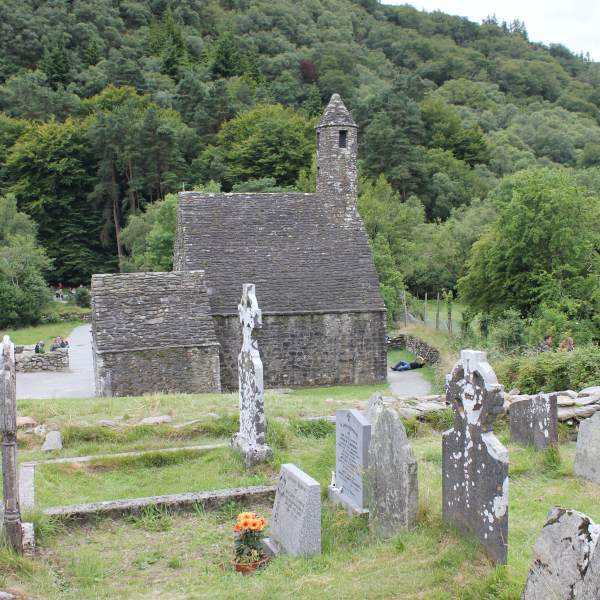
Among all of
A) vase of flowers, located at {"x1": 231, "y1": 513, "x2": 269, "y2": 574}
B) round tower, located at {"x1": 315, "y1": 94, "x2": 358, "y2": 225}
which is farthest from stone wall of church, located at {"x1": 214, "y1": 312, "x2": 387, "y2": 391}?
vase of flowers, located at {"x1": 231, "y1": 513, "x2": 269, "y2": 574}

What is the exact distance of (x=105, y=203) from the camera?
203ft

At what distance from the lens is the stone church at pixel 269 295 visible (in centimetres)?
1856

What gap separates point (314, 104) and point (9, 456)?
80.1 metres

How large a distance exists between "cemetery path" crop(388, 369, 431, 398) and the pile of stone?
8583mm

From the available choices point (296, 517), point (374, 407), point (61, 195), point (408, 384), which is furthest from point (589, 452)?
point (61, 195)

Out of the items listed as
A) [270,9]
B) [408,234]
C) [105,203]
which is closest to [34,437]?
[408,234]

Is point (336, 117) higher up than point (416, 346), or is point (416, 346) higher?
point (336, 117)

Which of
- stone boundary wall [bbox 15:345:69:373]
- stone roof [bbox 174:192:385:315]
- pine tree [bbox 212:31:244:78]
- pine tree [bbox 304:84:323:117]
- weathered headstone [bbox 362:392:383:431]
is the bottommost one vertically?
stone boundary wall [bbox 15:345:69:373]

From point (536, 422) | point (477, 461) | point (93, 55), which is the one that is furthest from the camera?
point (93, 55)

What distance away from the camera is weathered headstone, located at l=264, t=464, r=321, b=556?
607 cm

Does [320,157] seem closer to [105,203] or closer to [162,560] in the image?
[162,560]

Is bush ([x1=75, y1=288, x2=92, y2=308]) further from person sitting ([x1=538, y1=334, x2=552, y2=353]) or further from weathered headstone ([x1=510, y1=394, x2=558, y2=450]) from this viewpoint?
weathered headstone ([x1=510, y1=394, x2=558, y2=450])

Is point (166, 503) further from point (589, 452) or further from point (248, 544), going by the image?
point (589, 452)

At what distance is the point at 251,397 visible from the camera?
934 centimetres
